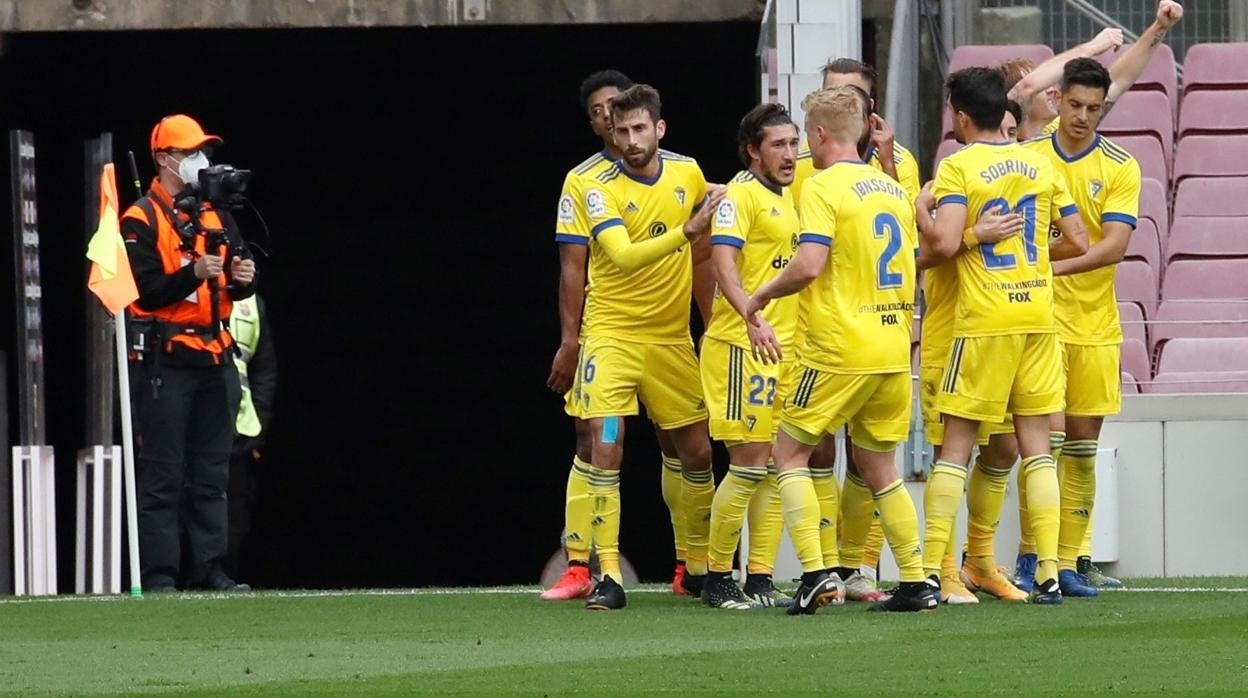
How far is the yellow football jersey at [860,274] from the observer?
857cm

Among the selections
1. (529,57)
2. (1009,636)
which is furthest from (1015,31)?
(1009,636)

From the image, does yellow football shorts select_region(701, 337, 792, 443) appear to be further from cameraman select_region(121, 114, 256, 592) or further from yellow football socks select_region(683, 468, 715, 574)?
cameraman select_region(121, 114, 256, 592)

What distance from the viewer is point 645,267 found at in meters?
9.37

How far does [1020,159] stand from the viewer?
8906 millimetres

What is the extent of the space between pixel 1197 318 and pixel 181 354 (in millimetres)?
5391

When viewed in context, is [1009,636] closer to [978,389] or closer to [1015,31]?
[978,389]

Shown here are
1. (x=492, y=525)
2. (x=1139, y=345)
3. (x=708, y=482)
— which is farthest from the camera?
(x=492, y=525)

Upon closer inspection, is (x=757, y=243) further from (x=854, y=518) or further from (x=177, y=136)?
(x=177, y=136)

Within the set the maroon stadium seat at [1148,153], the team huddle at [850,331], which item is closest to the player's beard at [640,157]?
the team huddle at [850,331]

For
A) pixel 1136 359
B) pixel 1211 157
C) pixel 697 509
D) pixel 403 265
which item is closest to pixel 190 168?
pixel 697 509

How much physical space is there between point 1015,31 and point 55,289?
6893 millimetres

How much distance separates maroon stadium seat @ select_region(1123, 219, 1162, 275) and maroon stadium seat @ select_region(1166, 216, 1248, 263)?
0.12 m

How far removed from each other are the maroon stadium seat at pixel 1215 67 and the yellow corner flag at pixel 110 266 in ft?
23.6

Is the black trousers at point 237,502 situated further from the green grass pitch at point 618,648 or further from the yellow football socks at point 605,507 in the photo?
the yellow football socks at point 605,507
